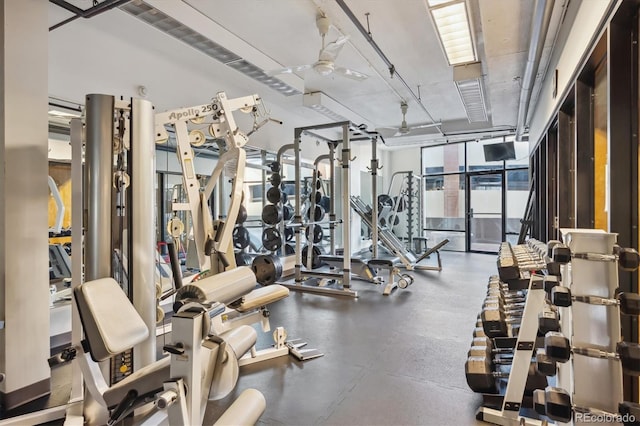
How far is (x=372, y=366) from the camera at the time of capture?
2736 mm

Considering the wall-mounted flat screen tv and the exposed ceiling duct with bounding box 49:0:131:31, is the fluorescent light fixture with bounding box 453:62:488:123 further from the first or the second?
the exposed ceiling duct with bounding box 49:0:131:31

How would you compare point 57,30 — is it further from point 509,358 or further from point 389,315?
point 509,358

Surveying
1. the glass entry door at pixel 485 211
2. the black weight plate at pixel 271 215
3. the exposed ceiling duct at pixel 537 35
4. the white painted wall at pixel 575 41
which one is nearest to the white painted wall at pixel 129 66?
the black weight plate at pixel 271 215

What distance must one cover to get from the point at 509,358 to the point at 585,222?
1120mm

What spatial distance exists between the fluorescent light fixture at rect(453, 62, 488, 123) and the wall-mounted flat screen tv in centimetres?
307

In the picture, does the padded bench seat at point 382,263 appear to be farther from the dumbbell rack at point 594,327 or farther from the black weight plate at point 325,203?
the dumbbell rack at point 594,327

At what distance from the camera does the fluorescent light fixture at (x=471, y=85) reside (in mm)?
4371

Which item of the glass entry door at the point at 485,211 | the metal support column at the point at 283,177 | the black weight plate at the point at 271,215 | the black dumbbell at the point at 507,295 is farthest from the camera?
the glass entry door at the point at 485,211

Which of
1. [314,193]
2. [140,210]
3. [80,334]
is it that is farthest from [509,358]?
[314,193]

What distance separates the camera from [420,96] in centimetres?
626

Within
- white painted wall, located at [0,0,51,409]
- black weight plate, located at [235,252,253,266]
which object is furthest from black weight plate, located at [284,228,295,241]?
white painted wall, located at [0,0,51,409]

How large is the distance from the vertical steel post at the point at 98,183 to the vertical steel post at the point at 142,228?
130mm

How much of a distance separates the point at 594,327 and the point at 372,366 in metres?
1.83

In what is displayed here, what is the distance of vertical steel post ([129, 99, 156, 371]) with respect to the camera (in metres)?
2.04
